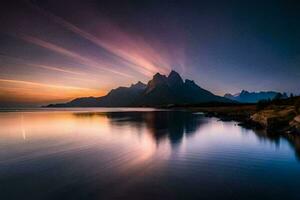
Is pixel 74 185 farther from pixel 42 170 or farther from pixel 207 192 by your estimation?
pixel 207 192

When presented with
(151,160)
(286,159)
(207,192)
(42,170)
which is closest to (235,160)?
(286,159)

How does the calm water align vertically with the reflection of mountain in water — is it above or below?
above

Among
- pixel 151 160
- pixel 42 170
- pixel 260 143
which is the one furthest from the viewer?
pixel 260 143

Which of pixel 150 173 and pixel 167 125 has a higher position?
pixel 150 173

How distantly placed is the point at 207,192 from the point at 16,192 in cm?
1242

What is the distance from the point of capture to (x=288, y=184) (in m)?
15.2

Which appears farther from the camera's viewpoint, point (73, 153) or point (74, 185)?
point (73, 153)

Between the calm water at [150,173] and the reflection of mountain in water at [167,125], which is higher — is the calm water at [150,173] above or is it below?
above

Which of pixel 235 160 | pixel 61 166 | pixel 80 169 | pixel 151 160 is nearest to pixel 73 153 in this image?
pixel 61 166

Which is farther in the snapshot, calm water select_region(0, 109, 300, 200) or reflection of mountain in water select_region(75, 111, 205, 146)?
reflection of mountain in water select_region(75, 111, 205, 146)

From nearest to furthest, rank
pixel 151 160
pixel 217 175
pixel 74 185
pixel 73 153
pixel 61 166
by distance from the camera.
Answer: pixel 74 185 < pixel 217 175 < pixel 61 166 < pixel 151 160 < pixel 73 153

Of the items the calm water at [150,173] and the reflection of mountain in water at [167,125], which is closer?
the calm water at [150,173]

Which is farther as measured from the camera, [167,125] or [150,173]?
[167,125]

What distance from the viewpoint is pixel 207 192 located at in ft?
43.9
